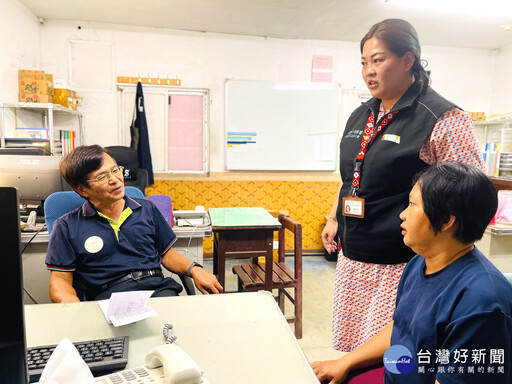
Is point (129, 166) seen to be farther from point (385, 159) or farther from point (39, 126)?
point (385, 159)

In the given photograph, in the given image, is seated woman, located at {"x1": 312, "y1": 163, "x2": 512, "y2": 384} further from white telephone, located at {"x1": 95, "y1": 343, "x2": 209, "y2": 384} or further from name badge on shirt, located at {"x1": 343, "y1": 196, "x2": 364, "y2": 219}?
white telephone, located at {"x1": 95, "y1": 343, "x2": 209, "y2": 384}

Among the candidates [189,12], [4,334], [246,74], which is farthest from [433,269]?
[246,74]

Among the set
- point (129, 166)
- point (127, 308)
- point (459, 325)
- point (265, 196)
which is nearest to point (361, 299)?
point (459, 325)

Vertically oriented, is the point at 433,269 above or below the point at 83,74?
below

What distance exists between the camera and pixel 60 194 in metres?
1.74

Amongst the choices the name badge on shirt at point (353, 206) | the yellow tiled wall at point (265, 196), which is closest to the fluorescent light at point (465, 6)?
the yellow tiled wall at point (265, 196)

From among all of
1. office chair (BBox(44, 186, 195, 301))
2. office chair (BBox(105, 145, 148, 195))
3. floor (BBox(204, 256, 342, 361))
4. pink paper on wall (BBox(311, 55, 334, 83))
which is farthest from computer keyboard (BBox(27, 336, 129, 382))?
pink paper on wall (BBox(311, 55, 334, 83))

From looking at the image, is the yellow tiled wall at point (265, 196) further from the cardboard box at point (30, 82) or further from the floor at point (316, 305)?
the cardboard box at point (30, 82)

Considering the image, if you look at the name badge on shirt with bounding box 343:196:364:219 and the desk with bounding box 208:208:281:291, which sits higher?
the name badge on shirt with bounding box 343:196:364:219

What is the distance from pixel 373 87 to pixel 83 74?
3787mm

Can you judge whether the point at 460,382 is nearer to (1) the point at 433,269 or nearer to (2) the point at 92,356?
(1) the point at 433,269

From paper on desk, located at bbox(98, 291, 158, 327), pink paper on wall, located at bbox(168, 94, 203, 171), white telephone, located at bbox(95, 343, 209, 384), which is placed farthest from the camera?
pink paper on wall, located at bbox(168, 94, 203, 171)

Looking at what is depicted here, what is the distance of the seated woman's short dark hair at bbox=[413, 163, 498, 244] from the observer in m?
0.81

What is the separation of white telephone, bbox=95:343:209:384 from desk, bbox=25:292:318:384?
9cm
